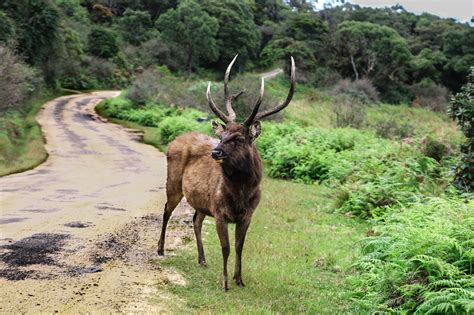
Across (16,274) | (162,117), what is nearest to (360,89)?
(162,117)

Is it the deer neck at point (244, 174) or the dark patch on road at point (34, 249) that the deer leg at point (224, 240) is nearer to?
the deer neck at point (244, 174)

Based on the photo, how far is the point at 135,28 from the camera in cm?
7362

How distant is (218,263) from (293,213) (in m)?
5.14

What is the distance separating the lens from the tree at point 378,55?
5972cm

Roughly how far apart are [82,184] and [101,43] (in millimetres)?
49620

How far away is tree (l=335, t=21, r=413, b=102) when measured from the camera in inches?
2351

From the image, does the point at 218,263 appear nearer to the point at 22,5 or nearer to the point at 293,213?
the point at 293,213

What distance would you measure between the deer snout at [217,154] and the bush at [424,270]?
2.49m

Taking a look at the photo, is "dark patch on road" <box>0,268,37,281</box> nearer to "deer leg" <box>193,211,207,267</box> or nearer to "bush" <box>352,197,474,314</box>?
"deer leg" <box>193,211,207,267</box>

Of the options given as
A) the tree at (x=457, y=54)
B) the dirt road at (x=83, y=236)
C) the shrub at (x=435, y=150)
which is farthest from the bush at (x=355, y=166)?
the tree at (x=457, y=54)

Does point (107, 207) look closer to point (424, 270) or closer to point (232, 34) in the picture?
point (424, 270)

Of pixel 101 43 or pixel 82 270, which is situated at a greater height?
pixel 101 43

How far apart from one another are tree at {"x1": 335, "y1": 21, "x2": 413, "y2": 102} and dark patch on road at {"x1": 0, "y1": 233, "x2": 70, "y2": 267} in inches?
2165

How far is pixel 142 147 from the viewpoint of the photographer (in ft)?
89.1
